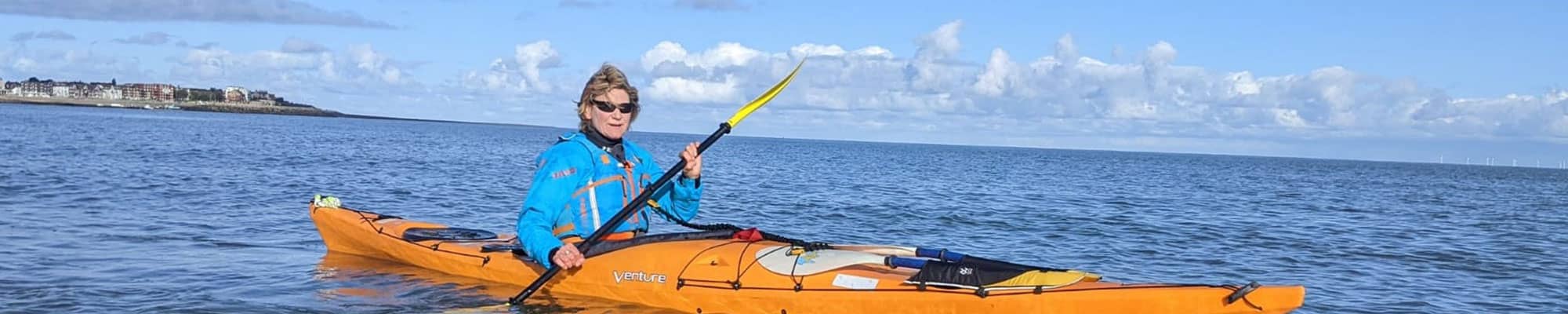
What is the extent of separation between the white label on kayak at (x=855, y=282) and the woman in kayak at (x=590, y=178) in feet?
3.41

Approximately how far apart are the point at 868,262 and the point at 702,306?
103 centimetres

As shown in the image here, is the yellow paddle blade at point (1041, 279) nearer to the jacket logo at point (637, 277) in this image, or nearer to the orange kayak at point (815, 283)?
the orange kayak at point (815, 283)

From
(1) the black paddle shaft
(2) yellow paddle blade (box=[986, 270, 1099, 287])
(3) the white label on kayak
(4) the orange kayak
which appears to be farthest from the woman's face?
(2) yellow paddle blade (box=[986, 270, 1099, 287])

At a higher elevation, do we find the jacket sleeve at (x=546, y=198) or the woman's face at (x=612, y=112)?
the woman's face at (x=612, y=112)

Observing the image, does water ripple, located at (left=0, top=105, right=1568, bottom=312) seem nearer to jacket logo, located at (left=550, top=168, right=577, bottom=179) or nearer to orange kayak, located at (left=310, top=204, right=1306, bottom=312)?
orange kayak, located at (left=310, top=204, right=1306, bottom=312)

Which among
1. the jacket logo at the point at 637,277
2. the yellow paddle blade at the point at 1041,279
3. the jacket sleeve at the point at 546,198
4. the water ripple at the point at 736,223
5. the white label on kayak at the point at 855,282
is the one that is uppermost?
the jacket sleeve at the point at 546,198

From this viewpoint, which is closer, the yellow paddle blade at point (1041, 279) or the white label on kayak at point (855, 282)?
the yellow paddle blade at point (1041, 279)

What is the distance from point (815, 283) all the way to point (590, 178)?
1456 millimetres

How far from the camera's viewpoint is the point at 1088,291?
640cm

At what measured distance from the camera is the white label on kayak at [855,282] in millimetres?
7035

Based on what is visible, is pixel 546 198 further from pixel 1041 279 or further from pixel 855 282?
pixel 1041 279

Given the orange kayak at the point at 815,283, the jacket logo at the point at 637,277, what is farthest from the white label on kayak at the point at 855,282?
the jacket logo at the point at 637,277

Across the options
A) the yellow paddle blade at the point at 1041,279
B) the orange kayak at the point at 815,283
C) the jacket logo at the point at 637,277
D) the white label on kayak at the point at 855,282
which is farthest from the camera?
the jacket logo at the point at 637,277

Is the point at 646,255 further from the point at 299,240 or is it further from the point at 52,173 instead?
the point at 52,173
